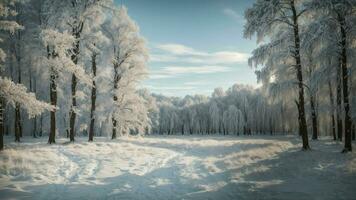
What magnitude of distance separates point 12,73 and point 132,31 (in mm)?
11536

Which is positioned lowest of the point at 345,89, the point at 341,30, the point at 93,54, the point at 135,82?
the point at 345,89

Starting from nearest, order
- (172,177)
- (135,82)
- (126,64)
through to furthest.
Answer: (172,177) < (126,64) < (135,82)

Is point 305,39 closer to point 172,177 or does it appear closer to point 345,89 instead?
point 345,89

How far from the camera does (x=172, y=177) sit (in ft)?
37.8

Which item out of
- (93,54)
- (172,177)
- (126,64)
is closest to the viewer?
(172,177)

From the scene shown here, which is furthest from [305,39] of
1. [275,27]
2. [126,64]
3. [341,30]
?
[126,64]

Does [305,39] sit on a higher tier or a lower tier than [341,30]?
lower

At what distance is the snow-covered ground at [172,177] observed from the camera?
30.1 feet

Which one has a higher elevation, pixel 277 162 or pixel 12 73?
pixel 12 73

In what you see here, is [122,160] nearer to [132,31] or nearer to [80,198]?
[80,198]

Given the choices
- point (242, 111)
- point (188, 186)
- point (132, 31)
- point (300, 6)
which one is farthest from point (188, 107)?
point (188, 186)

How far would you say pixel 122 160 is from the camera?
584 inches

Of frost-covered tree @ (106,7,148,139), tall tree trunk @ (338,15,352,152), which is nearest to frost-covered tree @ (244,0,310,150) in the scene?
tall tree trunk @ (338,15,352,152)

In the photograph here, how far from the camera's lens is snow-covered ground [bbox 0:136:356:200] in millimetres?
9188
